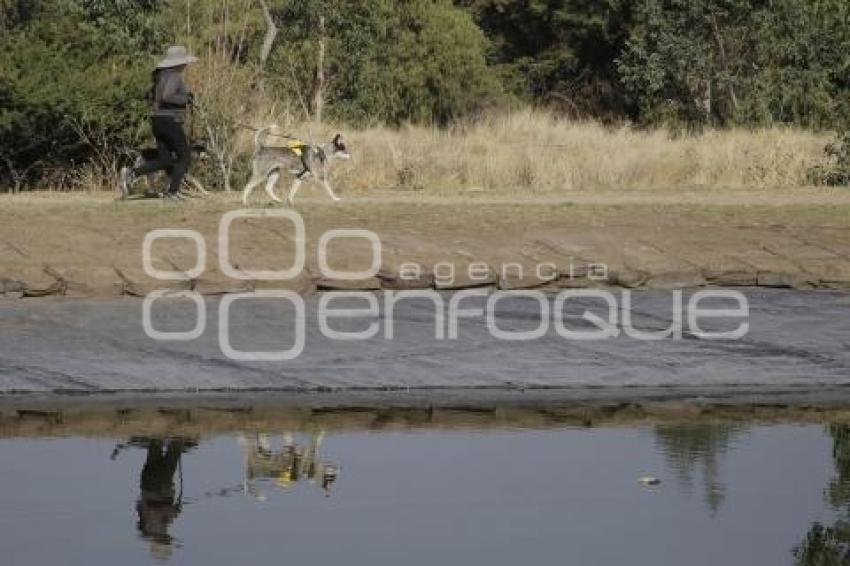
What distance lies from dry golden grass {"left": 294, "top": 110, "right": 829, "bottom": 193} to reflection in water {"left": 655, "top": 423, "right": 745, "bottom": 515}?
14476mm

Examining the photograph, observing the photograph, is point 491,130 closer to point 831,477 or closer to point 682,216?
point 682,216

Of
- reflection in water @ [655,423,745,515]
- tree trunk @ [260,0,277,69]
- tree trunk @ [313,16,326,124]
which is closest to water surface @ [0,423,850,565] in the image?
reflection in water @ [655,423,745,515]

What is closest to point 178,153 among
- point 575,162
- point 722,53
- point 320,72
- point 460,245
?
point 460,245

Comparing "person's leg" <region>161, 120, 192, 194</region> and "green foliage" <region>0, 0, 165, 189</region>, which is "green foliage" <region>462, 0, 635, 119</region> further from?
"person's leg" <region>161, 120, 192, 194</region>

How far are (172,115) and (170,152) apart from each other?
71cm

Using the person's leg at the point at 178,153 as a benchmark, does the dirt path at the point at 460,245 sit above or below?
below

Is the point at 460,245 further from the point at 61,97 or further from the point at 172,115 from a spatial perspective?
the point at 61,97

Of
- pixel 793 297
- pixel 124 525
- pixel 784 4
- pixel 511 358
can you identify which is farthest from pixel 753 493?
pixel 784 4

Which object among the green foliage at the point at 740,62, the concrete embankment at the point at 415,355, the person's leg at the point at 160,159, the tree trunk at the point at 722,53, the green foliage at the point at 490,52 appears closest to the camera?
the concrete embankment at the point at 415,355

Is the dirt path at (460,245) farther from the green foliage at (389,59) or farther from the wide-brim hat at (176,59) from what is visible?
the green foliage at (389,59)

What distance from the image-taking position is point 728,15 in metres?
41.3

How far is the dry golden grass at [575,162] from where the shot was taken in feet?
87.2

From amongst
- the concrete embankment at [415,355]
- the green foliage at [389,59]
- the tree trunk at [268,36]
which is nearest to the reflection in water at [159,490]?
the concrete embankment at [415,355]

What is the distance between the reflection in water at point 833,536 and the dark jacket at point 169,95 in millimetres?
12659
